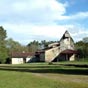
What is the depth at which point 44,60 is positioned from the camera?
9169cm

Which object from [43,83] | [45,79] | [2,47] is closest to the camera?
[43,83]

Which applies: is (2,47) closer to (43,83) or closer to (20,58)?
(20,58)

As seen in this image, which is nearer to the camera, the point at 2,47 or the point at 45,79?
the point at 45,79

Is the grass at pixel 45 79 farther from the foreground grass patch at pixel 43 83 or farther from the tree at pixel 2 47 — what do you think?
the tree at pixel 2 47

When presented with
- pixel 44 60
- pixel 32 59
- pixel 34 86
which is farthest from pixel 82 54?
→ pixel 34 86

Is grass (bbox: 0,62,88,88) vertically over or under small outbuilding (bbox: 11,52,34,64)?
under

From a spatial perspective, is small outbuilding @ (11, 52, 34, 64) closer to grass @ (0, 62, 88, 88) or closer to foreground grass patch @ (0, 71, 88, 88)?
grass @ (0, 62, 88, 88)

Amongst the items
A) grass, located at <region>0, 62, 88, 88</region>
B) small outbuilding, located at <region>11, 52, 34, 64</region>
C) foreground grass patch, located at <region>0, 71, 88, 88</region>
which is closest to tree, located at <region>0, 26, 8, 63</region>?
small outbuilding, located at <region>11, 52, 34, 64</region>

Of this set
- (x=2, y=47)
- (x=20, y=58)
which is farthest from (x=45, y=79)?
(x=20, y=58)

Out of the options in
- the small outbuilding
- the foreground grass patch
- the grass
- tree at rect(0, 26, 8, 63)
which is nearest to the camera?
the foreground grass patch

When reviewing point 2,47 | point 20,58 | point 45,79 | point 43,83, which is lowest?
point 43,83

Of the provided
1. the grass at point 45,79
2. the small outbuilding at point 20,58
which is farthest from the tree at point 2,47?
the grass at point 45,79

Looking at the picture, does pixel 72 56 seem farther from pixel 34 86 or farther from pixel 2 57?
pixel 34 86

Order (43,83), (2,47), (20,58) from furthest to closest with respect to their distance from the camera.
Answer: (20,58) → (2,47) → (43,83)
